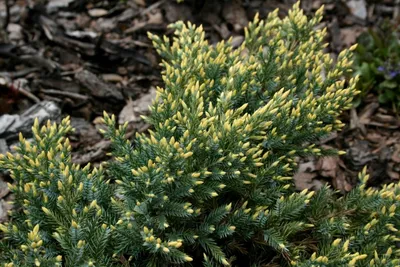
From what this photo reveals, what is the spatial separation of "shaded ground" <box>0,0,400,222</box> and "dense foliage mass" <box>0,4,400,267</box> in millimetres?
907

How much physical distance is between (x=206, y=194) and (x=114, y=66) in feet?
8.36

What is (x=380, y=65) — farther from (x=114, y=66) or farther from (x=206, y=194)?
(x=206, y=194)

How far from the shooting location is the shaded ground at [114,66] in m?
4.05

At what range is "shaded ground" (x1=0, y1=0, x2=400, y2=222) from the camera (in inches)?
159

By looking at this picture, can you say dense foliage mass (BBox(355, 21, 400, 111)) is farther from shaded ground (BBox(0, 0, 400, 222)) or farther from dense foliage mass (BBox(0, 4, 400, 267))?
dense foliage mass (BBox(0, 4, 400, 267))

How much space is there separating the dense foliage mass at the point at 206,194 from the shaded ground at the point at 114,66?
0.91 metres

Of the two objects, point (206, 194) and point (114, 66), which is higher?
point (206, 194)

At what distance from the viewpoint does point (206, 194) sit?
2631mm

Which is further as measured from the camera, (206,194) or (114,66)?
(114,66)

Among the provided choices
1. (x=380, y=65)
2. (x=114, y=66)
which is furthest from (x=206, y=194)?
(x=380, y=65)

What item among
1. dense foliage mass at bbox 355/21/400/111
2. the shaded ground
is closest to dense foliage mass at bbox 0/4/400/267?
the shaded ground

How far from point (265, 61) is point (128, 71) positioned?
1.92 meters

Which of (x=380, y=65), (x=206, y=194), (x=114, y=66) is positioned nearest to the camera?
(x=206, y=194)

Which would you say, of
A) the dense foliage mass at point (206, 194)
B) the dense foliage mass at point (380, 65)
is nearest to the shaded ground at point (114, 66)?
the dense foliage mass at point (380, 65)
